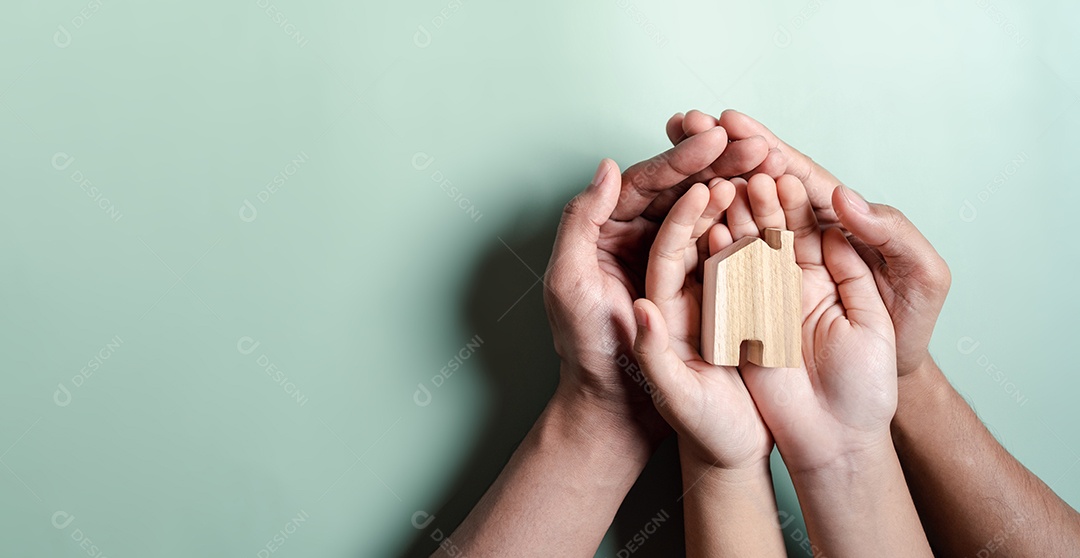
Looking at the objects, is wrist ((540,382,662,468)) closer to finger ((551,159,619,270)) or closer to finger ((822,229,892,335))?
finger ((551,159,619,270))

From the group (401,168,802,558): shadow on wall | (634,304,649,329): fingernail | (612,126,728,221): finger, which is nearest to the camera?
(634,304,649,329): fingernail

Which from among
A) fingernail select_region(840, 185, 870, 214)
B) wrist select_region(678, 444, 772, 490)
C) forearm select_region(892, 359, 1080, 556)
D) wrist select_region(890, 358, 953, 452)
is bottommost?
A: forearm select_region(892, 359, 1080, 556)

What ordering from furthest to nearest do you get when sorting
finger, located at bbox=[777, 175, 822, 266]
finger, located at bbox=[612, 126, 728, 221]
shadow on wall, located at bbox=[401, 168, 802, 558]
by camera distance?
shadow on wall, located at bbox=[401, 168, 802, 558] < finger, located at bbox=[777, 175, 822, 266] < finger, located at bbox=[612, 126, 728, 221]

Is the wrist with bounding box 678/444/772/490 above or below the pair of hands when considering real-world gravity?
below

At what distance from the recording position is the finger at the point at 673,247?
1.38 metres

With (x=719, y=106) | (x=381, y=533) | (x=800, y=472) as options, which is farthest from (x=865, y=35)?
(x=381, y=533)

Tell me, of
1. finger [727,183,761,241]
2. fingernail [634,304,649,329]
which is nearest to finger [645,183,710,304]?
finger [727,183,761,241]

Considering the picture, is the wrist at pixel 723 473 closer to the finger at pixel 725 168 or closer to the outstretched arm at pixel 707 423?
Result: the outstretched arm at pixel 707 423

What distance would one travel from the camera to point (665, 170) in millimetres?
1409

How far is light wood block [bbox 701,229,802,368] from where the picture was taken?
1366 millimetres

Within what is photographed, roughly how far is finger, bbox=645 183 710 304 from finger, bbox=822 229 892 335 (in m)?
0.31

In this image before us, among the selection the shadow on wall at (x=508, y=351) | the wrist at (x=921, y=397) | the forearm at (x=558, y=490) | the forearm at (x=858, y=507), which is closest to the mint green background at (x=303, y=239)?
the shadow on wall at (x=508, y=351)

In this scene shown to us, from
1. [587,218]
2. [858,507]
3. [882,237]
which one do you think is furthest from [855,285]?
[587,218]

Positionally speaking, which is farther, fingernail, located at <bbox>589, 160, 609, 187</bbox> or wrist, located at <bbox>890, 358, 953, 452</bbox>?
wrist, located at <bbox>890, 358, 953, 452</bbox>
